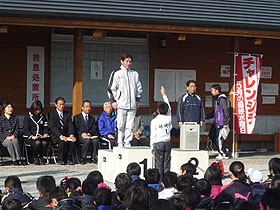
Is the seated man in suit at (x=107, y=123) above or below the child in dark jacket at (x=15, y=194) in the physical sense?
above

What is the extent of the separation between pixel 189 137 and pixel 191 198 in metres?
4.94

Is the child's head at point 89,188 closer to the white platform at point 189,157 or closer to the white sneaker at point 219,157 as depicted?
the white platform at point 189,157

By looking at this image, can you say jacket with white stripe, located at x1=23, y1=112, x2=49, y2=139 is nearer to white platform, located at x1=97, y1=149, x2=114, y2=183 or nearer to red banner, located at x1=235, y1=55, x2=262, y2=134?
white platform, located at x1=97, y1=149, x2=114, y2=183

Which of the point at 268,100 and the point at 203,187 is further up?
the point at 268,100

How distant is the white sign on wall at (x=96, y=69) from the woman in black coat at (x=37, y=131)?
7.44ft

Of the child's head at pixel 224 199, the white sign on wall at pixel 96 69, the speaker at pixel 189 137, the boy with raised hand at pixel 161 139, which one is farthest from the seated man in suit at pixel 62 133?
the child's head at pixel 224 199

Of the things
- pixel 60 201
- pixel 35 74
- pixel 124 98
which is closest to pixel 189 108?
pixel 124 98

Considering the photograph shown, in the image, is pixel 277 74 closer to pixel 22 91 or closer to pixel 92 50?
pixel 92 50

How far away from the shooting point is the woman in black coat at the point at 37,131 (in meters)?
12.4

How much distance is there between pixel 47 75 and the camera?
46.5 feet

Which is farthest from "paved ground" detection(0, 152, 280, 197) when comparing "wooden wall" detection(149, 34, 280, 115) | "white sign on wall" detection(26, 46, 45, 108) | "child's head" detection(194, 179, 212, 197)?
"child's head" detection(194, 179, 212, 197)

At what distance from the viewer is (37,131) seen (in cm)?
1263

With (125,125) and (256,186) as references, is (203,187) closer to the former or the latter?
(256,186)

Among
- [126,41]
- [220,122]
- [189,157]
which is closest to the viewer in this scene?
[189,157]
